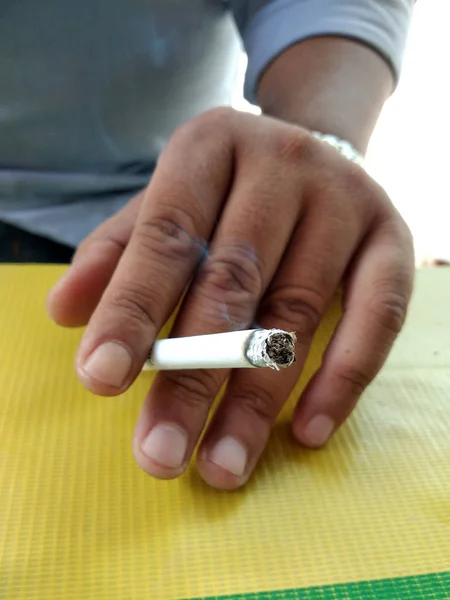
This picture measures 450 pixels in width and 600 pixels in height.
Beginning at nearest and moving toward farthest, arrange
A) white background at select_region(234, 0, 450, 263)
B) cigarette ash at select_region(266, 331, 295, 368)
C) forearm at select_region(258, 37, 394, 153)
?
cigarette ash at select_region(266, 331, 295, 368) < forearm at select_region(258, 37, 394, 153) < white background at select_region(234, 0, 450, 263)

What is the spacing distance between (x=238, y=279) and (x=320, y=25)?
0.91 ft

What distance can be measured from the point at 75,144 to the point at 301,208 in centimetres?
26

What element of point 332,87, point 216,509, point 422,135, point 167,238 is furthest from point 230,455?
point 422,135

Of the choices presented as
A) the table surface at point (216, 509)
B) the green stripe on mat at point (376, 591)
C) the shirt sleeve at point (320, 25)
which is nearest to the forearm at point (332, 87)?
the shirt sleeve at point (320, 25)

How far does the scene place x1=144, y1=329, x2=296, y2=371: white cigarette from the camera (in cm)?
18

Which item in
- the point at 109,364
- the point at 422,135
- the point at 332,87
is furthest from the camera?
the point at 422,135

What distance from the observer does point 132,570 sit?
250mm

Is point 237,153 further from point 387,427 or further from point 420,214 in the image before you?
point 420,214

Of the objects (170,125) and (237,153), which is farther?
(170,125)

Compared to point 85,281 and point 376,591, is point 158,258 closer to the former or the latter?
point 85,281

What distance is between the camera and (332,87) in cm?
49

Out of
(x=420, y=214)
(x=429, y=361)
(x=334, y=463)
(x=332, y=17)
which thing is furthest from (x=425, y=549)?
(x=420, y=214)

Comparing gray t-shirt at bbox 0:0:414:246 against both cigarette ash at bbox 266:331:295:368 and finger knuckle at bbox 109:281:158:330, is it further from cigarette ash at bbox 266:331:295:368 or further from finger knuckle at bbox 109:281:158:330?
cigarette ash at bbox 266:331:295:368

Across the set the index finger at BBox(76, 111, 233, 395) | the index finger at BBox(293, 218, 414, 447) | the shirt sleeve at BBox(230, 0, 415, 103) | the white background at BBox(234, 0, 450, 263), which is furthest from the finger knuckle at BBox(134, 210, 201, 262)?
the white background at BBox(234, 0, 450, 263)
